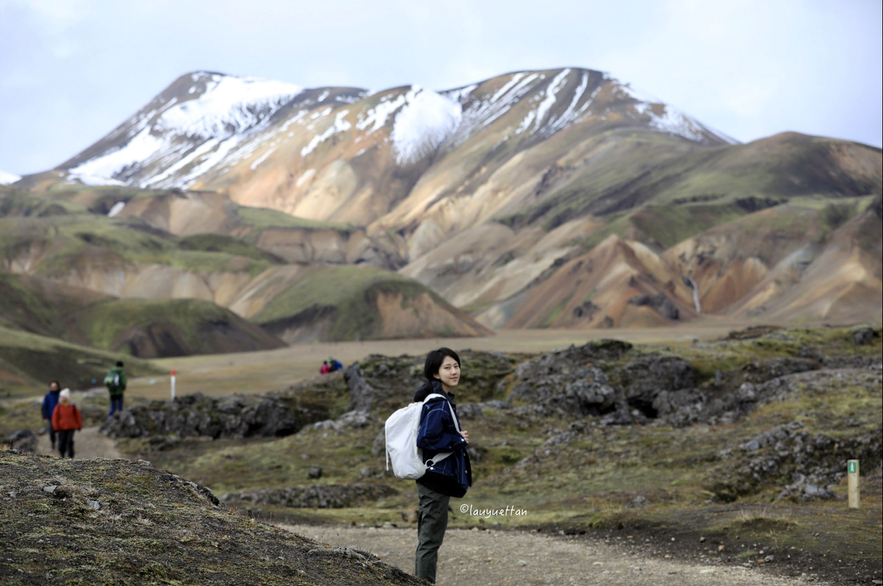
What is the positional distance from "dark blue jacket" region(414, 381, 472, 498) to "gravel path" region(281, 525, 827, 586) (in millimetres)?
2279

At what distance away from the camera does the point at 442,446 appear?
7234 millimetres

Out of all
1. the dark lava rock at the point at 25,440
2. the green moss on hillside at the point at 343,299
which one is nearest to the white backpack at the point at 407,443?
the dark lava rock at the point at 25,440

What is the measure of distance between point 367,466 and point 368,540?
9356 millimetres

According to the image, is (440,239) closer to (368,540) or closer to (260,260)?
(260,260)

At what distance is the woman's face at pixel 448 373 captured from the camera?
759 centimetres

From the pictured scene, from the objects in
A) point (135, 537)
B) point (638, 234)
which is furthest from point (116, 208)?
point (135, 537)

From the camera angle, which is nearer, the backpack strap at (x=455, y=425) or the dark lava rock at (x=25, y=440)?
the backpack strap at (x=455, y=425)

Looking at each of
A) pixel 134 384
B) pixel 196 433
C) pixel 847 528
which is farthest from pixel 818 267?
pixel 847 528

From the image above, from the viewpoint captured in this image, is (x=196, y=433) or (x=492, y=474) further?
(x=196, y=433)

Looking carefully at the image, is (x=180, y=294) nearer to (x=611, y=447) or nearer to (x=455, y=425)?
(x=611, y=447)

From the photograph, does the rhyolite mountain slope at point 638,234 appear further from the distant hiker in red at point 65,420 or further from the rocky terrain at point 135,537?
the rocky terrain at point 135,537

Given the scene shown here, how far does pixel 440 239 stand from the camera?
184 metres

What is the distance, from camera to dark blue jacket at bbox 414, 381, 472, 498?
23.7 ft

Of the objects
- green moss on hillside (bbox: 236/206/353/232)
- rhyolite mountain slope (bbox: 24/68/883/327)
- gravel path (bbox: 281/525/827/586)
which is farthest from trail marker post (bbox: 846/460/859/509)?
green moss on hillside (bbox: 236/206/353/232)
